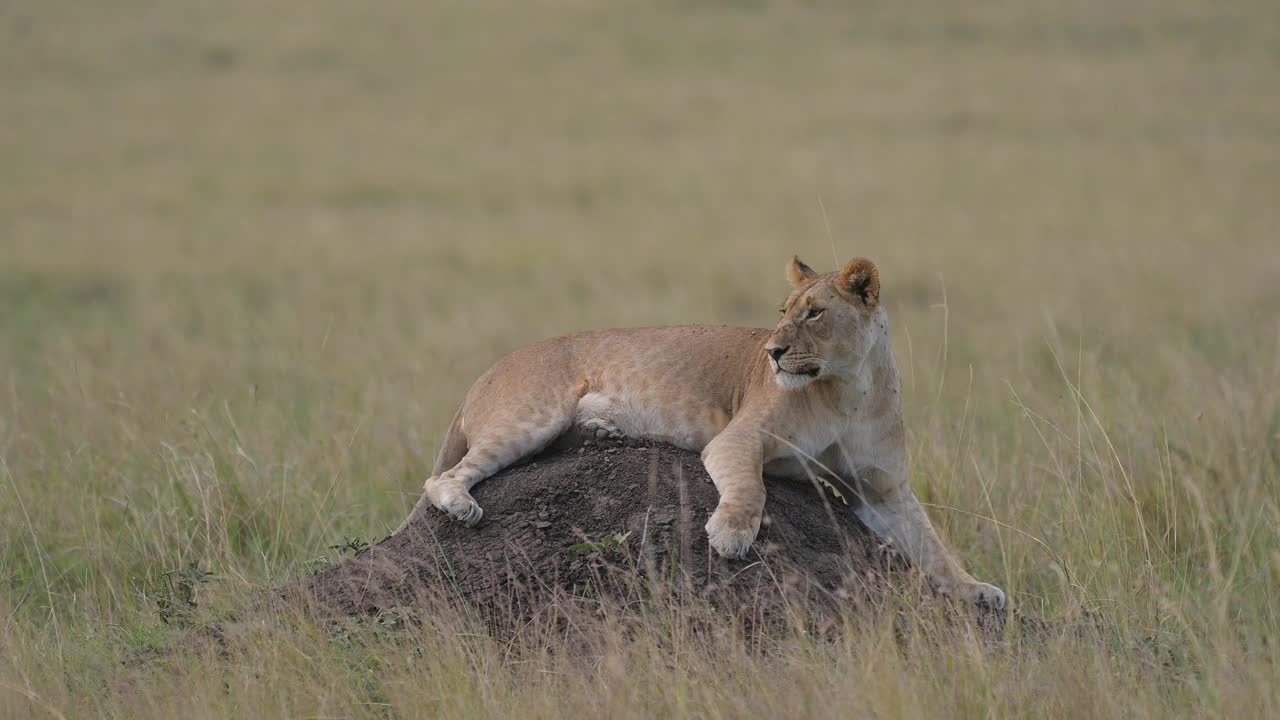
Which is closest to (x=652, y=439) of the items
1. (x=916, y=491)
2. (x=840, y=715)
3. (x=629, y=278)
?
(x=916, y=491)

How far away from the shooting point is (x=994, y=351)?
12.2 metres

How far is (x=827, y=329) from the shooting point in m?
5.16

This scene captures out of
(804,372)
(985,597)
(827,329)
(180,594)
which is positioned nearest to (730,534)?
(804,372)

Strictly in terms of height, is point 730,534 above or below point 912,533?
above

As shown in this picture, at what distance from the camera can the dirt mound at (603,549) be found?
482 cm

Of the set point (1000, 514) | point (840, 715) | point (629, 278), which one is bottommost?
point (629, 278)

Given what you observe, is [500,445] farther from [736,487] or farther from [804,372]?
[804,372]

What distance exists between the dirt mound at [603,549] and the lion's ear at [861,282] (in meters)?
0.71

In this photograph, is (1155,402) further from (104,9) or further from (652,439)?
(104,9)

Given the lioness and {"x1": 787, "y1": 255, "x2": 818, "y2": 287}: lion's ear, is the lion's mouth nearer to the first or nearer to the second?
the lioness

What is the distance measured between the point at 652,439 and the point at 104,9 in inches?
1472

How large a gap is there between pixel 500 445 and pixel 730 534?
3.89 feet

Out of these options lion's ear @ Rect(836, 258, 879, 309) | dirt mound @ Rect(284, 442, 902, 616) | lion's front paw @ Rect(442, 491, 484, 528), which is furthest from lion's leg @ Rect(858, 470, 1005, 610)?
lion's front paw @ Rect(442, 491, 484, 528)

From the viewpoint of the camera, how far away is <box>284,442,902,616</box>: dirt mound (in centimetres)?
482
